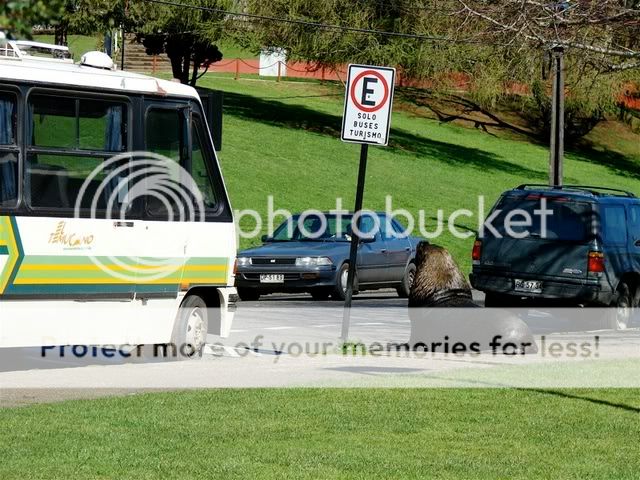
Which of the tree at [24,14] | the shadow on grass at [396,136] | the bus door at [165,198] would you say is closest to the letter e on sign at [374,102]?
the bus door at [165,198]

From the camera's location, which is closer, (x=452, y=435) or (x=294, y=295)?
(x=452, y=435)

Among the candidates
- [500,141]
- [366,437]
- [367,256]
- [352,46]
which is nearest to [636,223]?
[367,256]

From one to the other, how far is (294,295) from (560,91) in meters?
11.8

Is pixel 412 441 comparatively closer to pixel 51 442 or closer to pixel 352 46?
pixel 51 442

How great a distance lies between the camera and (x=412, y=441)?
9352 mm

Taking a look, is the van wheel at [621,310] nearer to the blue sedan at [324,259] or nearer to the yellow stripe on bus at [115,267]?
the blue sedan at [324,259]

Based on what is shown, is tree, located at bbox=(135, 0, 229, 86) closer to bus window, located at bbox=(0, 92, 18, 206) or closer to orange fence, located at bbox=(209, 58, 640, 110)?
orange fence, located at bbox=(209, 58, 640, 110)

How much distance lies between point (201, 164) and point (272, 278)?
9.50m

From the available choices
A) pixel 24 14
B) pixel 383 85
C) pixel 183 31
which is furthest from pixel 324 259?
pixel 183 31

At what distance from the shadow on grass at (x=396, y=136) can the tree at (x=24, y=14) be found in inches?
1862

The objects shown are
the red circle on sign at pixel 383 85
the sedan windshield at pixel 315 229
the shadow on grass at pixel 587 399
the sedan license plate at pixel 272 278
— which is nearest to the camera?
the shadow on grass at pixel 587 399

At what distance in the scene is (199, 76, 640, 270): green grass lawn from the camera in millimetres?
42625

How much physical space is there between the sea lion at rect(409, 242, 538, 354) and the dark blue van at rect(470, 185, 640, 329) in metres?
4.33

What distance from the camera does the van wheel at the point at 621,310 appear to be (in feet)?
68.8
